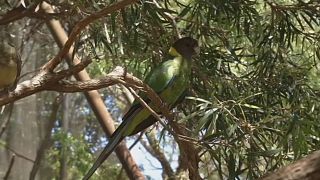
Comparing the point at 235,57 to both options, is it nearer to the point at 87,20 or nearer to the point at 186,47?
the point at 186,47

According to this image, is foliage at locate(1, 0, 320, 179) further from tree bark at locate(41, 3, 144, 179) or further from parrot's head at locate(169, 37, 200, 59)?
tree bark at locate(41, 3, 144, 179)

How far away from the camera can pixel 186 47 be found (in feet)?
6.37

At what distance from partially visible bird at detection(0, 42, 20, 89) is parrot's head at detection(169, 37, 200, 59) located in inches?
19.2

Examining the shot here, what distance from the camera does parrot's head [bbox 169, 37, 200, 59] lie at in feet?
6.34

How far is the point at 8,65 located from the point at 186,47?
54 cm

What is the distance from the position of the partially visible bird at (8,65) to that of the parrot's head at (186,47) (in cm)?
49

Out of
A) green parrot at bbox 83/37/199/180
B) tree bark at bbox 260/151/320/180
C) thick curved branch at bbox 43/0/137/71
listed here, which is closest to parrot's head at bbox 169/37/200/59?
green parrot at bbox 83/37/199/180

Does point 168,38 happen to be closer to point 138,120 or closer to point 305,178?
point 138,120

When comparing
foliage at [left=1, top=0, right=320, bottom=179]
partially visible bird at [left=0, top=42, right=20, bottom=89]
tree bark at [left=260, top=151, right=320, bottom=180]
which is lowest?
tree bark at [left=260, top=151, right=320, bottom=180]

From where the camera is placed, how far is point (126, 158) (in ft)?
8.57

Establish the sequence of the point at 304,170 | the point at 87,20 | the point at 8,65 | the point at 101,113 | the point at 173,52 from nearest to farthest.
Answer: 1. the point at 304,170
2. the point at 87,20
3. the point at 8,65
4. the point at 173,52
5. the point at 101,113

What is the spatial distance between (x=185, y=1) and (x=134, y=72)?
304mm

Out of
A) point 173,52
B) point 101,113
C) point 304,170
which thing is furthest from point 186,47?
point 304,170

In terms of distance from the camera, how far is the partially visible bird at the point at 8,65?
1849mm
